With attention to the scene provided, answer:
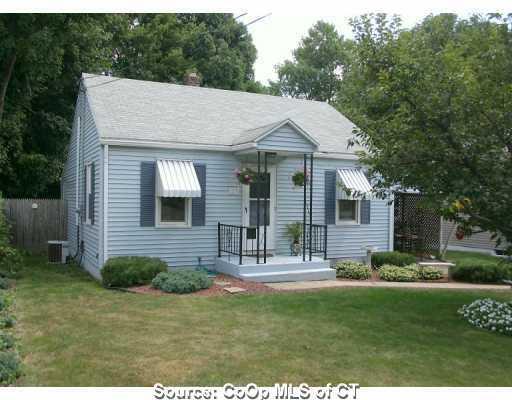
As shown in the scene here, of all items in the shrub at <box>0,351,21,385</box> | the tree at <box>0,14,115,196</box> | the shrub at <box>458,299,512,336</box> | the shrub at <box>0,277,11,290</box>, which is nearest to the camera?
the shrub at <box>0,351,21,385</box>

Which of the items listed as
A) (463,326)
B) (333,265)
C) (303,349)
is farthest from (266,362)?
(333,265)

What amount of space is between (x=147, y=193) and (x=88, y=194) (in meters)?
2.41

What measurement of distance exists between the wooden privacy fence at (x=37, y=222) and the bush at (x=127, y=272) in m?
7.34

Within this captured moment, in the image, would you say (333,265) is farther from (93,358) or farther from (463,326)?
(93,358)

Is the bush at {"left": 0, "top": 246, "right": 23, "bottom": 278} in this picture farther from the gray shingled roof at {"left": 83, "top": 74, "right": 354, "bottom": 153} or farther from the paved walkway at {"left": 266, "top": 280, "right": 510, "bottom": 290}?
the paved walkway at {"left": 266, "top": 280, "right": 510, "bottom": 290}

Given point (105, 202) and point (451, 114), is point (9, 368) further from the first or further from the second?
point (451, 114)

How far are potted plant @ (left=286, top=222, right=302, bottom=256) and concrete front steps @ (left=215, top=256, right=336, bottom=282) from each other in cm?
58

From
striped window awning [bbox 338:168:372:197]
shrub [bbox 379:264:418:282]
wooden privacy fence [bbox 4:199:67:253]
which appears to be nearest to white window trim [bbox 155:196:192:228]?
striped window awning [bbox 338:168:372:197]

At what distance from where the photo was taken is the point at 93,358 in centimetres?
540

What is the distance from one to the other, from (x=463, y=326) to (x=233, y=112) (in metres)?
8.48

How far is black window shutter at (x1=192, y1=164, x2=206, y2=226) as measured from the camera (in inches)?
439

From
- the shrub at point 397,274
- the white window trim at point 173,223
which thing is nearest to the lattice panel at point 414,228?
the shrub at point 397,274

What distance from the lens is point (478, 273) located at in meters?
11.6

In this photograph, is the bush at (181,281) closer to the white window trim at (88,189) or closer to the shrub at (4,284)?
the shrub at (4,284)
